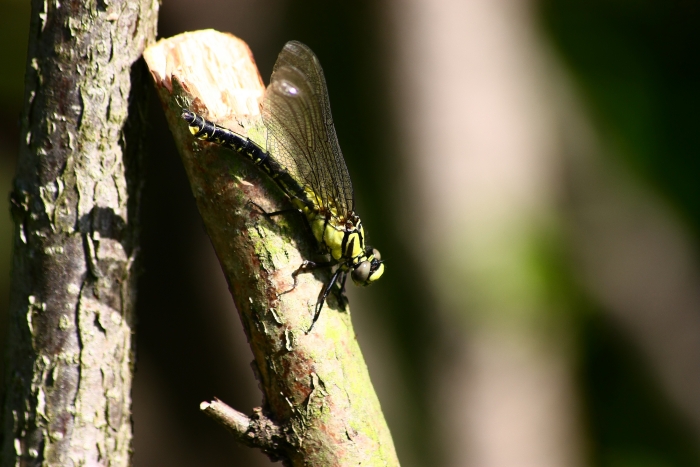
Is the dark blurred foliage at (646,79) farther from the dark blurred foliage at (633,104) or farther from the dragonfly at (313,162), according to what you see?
the dragonfly at (313,162)

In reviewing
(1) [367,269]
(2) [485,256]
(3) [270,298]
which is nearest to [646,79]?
(2) [485,256]

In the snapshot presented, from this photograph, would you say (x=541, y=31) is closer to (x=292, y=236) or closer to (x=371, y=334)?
(x=371, y=334)

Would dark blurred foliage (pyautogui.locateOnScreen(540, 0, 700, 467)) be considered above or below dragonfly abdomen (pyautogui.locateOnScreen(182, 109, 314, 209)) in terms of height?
above

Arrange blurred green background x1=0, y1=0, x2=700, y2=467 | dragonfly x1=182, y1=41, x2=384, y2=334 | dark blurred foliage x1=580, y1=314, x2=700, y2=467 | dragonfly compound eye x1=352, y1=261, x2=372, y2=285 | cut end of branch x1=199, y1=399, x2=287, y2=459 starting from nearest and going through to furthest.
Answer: cut end of branch x1=199, y1=399, x2=287, y2=459, dragonfly x1=182, y1=41, x2=384, y2=334, dragonfly compound eye x1=352, y1=261, x2=372, y2=285, blurred green background x1=0, y1=0, x2=700, y2=467, dark blurred foliage x1=580, y1=314, x2=700, y2=467

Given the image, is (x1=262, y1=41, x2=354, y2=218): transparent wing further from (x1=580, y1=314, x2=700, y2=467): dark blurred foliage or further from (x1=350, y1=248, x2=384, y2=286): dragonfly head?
(x1=580, y1=314, x2=700, y2=467): dark blurred foliage

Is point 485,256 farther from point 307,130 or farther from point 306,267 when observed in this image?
point 306,267

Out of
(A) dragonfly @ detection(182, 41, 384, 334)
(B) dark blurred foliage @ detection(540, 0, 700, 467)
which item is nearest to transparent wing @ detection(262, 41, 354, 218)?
(A) dragonfly @ detection(182, 41, 384, 334)
